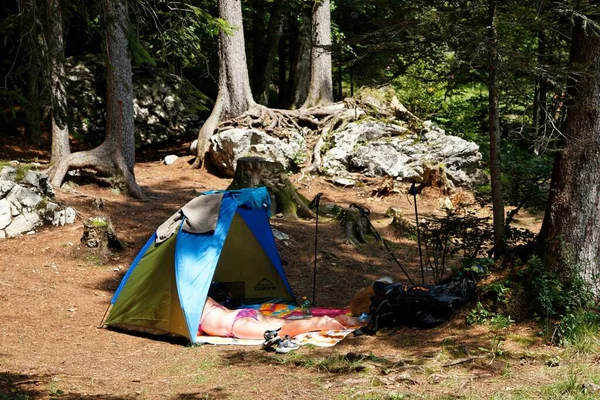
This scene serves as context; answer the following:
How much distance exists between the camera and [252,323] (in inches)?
285

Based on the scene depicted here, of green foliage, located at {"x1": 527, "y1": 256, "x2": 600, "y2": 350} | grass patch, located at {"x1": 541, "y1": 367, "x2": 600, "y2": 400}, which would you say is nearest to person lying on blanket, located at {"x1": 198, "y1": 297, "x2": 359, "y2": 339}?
green foliage, located at {"x1": 527, "y1": 256, "x2": 600, "y2": 350}

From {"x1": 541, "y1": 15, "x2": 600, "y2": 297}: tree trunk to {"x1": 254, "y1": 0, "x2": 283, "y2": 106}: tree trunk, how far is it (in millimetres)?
14636

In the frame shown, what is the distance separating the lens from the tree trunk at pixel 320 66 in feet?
58.8

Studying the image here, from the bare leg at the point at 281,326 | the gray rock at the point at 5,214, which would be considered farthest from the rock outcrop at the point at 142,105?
the bare leg at the point at 281,326

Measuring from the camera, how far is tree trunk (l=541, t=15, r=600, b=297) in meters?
6.10

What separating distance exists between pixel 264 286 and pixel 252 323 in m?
1.78

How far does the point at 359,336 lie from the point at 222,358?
1297 millimetres

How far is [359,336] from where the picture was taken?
6621 millimetres

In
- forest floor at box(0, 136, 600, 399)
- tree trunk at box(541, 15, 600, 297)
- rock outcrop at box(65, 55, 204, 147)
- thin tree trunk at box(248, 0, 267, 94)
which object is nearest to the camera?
forest floor at box(0, 136, 600, 399)

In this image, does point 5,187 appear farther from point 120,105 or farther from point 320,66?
point 320,66

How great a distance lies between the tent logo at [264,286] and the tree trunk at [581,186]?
3.81 m

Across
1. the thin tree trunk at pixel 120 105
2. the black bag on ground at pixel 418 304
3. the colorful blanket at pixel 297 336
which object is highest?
the thin tree trunk at pixel 120 105

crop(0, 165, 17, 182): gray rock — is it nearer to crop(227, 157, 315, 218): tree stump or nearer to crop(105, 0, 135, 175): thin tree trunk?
crop(105, 0, 135, 175): thin tree trunk

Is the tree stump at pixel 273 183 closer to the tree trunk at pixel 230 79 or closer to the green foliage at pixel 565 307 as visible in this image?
the tree trunk at pixel 230 79
